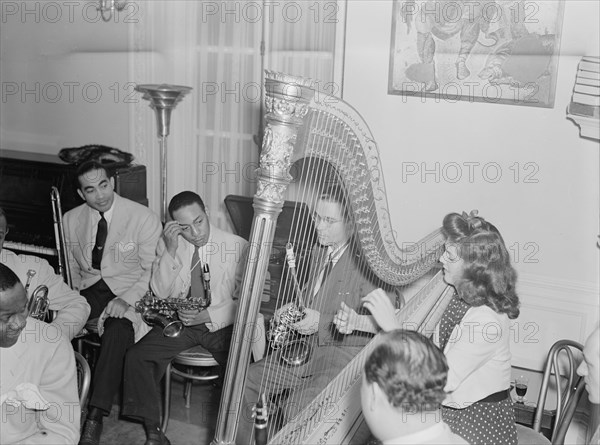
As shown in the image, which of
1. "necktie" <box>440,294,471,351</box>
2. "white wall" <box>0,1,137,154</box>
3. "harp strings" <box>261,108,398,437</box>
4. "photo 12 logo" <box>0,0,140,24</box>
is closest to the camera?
"harp strings" <box>261,108,398,437</box>

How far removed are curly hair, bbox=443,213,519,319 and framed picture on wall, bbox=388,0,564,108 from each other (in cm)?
133

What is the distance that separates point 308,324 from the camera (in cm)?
312

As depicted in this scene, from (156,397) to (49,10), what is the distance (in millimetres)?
3281

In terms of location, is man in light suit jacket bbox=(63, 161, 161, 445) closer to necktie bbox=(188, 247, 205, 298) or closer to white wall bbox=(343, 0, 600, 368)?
necktie bbox=(188, 247, 205, 298)

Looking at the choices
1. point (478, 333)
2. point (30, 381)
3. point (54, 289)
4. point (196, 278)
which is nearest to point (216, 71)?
point (196, 278)

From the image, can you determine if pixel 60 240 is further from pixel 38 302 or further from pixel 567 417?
pixel 567 417

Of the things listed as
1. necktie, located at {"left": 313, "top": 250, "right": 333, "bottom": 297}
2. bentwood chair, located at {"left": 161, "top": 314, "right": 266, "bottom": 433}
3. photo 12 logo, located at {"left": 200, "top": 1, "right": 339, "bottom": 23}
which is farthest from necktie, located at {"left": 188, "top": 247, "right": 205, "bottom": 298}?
photo 12 logo, located at {"left": 200, "top": 1, "right": 339, "bottom": 23}

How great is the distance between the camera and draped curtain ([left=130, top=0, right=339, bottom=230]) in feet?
16.0

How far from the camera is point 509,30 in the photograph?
416cm

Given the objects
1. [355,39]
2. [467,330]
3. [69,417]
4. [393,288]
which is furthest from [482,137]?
[69,417]

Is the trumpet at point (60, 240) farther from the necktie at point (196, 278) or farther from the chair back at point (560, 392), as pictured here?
the chair back at point (560, 392)

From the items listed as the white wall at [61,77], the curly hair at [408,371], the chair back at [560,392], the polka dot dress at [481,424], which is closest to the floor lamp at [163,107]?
the white wall at [61,77]

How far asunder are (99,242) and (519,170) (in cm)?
236

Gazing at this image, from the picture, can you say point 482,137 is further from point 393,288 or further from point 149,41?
point 149,41
